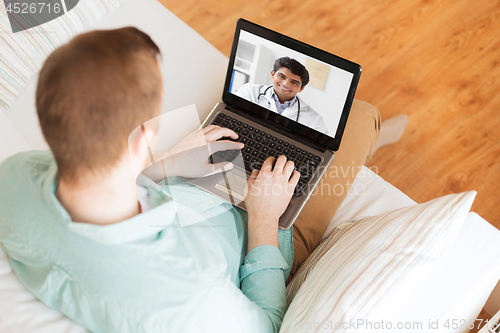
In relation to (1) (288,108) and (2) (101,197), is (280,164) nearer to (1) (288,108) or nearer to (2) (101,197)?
(1) (288,108)

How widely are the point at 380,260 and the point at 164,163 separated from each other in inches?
19.7

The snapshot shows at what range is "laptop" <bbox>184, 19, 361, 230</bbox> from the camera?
0.78 m

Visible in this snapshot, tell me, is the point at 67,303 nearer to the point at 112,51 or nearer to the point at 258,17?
the point at 112,51

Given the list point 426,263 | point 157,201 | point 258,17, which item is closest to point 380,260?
point 426,263

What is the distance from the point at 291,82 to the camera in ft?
2.68

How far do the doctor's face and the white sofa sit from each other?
0.26 meters

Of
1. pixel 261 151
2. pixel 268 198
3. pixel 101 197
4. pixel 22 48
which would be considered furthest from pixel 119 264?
pixel 22 48

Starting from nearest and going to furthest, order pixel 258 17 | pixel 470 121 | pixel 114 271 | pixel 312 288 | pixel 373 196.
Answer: pixel 114 271
pixel 312 288
pixel 373 196
pixel 470 121
pixel 258 17

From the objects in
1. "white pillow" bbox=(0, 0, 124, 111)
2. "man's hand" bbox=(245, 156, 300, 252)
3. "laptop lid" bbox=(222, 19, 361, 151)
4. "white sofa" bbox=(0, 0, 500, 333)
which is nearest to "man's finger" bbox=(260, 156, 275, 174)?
"man's hand" bbox=(245, 156, 300, 252)

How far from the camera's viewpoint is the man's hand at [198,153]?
0.81 metres

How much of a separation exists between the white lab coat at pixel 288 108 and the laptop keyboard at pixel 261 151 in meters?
0.07

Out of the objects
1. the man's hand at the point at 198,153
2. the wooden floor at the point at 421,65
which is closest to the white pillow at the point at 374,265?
the man's hand at the point at 198,153

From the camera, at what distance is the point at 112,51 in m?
0.34

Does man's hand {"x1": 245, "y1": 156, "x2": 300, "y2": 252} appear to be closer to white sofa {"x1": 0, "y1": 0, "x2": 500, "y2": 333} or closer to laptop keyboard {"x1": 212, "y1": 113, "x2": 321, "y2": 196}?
laptop keyboard {"x1": 212, "y1": 113, "x2": 321, "y2": 196}
